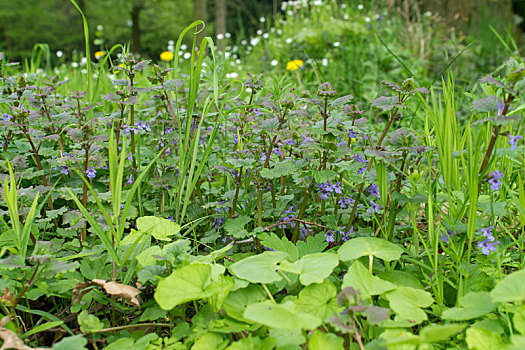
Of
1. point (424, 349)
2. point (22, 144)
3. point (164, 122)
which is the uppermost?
point (164, 122)

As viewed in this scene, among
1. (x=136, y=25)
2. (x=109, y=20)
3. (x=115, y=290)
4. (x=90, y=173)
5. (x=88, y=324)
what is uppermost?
(x=109, y=20)

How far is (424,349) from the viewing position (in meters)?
0.94

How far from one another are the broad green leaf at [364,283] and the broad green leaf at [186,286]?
1.19 ft

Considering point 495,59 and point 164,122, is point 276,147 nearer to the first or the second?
point 164,122

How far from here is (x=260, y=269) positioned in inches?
45.2

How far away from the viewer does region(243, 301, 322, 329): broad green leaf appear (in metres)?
0.91

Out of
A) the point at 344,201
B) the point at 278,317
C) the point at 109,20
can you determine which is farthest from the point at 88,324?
the point at 109,20

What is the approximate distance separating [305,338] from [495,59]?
5.09 metres

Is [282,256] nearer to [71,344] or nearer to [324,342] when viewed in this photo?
[324,342]

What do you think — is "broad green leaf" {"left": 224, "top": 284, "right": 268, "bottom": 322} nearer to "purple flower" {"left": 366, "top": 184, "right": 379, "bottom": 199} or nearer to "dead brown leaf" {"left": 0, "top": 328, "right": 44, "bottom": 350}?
"dead brown leaf" {"left": 0, "top": 328, "right": 44, "bottom": 350}

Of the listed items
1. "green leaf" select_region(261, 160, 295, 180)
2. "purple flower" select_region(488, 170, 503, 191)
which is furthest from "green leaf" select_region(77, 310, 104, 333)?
"purple flower" select_region(488, 170, 503, 191)

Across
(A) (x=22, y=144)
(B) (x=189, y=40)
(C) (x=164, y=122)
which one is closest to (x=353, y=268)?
(C) (x=164, y=122)

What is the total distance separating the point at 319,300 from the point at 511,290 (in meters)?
0.47

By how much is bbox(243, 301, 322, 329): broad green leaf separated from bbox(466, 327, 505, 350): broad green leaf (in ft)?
1.14
